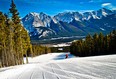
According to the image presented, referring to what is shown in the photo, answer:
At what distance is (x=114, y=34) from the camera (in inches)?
2731

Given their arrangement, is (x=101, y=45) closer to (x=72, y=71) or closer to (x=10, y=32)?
(x=10, y=32)

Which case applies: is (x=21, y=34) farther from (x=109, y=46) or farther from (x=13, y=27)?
(x=109, y=46)

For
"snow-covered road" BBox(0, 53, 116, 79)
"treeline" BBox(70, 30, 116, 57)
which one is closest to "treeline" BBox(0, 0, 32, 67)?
"snow-covered road" BBox(0, 53, 116, 79)

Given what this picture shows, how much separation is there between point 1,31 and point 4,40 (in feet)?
8.02

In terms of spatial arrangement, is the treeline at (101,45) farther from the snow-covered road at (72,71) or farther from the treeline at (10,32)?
the snow-covered road at (72,71)

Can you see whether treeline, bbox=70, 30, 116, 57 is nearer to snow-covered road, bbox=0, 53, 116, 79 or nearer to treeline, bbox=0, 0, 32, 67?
treeline, bbox=0, 0, 32, 67

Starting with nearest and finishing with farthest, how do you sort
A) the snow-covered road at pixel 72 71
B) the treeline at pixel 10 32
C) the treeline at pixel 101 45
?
the snow-covered road at pixel 72 71 < the treeline at pixel 10 32 < the treeline at pixel 101 45

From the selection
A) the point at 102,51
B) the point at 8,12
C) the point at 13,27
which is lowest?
the point at 102,51

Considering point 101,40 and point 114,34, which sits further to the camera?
point 101,40

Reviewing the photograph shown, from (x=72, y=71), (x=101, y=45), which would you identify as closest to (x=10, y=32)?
(x=72, y=71)

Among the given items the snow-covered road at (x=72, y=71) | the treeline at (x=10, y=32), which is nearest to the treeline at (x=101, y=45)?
the treeline at (x=10, y=32)

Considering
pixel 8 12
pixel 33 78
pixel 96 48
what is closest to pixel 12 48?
pixel 8 12

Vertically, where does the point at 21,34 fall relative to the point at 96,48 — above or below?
above

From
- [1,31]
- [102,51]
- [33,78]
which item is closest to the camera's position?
[33,78]
